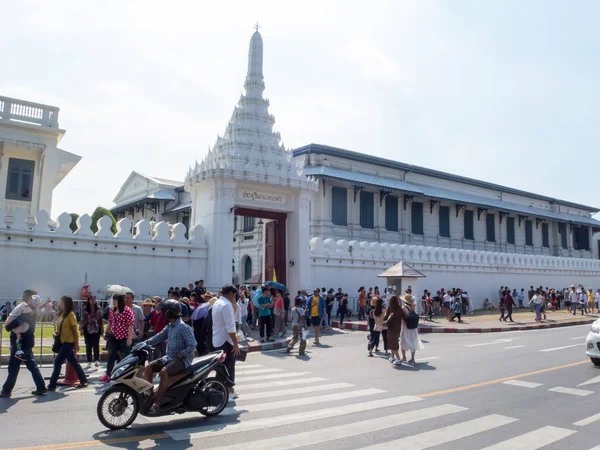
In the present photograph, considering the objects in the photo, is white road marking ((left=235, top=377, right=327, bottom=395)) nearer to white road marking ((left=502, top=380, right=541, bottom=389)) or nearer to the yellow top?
the yellow top

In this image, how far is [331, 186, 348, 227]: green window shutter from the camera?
33.6 m

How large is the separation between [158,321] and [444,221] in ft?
113

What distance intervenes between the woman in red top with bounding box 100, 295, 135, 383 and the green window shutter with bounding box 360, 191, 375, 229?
2704cm

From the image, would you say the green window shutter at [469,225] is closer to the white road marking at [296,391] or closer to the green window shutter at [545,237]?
the green window shutter at [545,237]

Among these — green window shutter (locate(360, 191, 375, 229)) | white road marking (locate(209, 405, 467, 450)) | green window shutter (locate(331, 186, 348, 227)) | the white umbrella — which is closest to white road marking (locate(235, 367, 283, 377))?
white road marking (locate(209, 405, 467, 450))

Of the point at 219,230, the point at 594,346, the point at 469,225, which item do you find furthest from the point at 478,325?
the point at 469,225

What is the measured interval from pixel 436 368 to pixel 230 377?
5014mm

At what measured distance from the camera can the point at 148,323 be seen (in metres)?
11.5

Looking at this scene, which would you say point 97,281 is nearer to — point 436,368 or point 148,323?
point 148,323

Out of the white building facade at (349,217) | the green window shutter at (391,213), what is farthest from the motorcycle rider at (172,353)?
the green window shutter at (391,213)

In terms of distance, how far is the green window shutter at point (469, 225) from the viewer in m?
43.2

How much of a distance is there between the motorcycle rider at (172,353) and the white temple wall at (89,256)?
1078cm

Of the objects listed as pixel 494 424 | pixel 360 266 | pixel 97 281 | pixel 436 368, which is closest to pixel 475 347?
pixel 436 368

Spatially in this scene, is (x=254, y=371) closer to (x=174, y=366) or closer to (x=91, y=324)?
(x=91, y=324)
